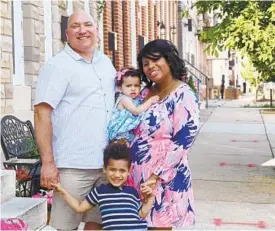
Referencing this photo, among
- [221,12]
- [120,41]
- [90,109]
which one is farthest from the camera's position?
[120,41]

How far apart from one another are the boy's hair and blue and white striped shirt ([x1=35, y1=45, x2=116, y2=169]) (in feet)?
0.25

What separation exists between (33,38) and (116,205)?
5.46m

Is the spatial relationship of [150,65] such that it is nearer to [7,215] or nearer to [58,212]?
[58,212]

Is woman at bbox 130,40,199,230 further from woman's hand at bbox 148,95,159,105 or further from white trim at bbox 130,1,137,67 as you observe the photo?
Answer: white trim at bbox 130,1,137,67

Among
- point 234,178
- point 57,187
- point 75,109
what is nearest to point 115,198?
point 57,187

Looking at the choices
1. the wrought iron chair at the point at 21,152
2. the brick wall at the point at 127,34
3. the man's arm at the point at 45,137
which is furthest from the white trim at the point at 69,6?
the man's arm at the point at 45,137

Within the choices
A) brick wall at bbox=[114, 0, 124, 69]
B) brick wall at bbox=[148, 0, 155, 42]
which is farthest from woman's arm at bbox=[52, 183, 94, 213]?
brick wall at bbox=[148, 0, 155, 42]

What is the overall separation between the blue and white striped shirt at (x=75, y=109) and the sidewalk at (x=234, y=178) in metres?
2.50

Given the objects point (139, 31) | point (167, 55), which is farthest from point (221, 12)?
point (139, 31)

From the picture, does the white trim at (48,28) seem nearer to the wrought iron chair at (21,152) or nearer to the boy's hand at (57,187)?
the wrought iron chair at (21,152)

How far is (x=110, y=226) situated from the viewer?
10.7 feet

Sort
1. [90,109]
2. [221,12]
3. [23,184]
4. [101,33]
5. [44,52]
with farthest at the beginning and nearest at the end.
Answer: [101,33]
[44,52]
[221,12]
[23,184]
[90,109]

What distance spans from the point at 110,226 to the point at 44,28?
627cm

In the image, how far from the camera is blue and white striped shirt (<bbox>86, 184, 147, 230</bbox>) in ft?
10.7
